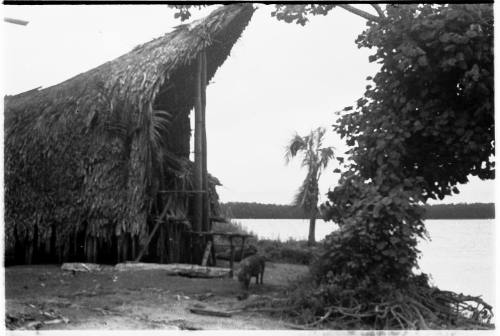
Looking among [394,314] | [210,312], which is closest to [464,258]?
[394,314]

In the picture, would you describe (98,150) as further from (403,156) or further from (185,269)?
(403,156)

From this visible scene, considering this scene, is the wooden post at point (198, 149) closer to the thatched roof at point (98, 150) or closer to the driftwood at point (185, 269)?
the thatched roof at point (98, 150)

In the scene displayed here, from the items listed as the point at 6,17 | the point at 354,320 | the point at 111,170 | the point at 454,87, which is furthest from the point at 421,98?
the point at 111,170

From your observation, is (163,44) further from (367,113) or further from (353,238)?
(353,238)

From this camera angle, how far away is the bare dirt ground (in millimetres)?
6145

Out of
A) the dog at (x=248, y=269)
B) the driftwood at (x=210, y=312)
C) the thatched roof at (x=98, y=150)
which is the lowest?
the driftwood at (x=210, y=312)

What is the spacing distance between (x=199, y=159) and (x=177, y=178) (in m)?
0.67

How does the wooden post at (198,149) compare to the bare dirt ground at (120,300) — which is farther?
the wooden post at (198,149)

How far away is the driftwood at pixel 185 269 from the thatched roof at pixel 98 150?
63 centimetres

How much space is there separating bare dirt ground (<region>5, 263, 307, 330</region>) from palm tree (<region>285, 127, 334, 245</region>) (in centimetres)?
493

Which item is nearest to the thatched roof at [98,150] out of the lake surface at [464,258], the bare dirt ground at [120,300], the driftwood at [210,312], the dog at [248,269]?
the bare dirt ground at [120,300]

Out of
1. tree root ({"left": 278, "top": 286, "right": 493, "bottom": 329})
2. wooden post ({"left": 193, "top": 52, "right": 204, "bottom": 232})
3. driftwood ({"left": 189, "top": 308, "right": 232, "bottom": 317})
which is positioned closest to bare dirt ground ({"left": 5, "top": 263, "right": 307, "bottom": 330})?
driftwood ({"left": 189, "top": 308, "right": 232, "bottom": 317})

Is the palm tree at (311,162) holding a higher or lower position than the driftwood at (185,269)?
higher

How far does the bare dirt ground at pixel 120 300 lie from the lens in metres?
6.14
